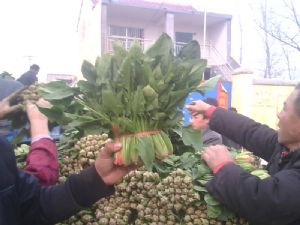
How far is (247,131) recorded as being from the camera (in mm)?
2301

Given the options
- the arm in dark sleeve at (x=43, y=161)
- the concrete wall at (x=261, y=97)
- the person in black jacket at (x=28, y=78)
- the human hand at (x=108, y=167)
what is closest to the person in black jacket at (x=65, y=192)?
the human hand at (x=108, y=167)

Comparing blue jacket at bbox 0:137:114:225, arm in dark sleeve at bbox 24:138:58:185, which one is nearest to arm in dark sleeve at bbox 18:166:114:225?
blue jacket at bbox 0:137:114:225

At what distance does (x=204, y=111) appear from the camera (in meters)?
2.47

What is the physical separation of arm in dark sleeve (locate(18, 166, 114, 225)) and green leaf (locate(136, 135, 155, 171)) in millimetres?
213

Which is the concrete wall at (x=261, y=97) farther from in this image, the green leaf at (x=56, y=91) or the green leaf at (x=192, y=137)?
the green leaf at (x=56, y=91)

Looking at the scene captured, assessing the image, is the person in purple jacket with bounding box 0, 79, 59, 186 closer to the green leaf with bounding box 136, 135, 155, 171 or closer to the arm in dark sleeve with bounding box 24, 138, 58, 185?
the arm in dark sleeve with bounding box 24, 138, 58, 185

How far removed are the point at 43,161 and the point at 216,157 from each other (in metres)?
0.80

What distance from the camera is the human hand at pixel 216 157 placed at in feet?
5.83

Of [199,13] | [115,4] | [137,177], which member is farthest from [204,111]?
[199,13]

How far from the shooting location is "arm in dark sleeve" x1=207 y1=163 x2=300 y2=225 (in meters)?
1.56

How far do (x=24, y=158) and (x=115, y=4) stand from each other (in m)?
15.8

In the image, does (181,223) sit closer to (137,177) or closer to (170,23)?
(137,177)

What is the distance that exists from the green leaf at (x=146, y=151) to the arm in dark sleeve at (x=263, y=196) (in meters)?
0.37

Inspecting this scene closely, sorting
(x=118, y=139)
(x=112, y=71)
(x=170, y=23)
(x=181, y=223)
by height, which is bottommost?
(x=181, y=223)
